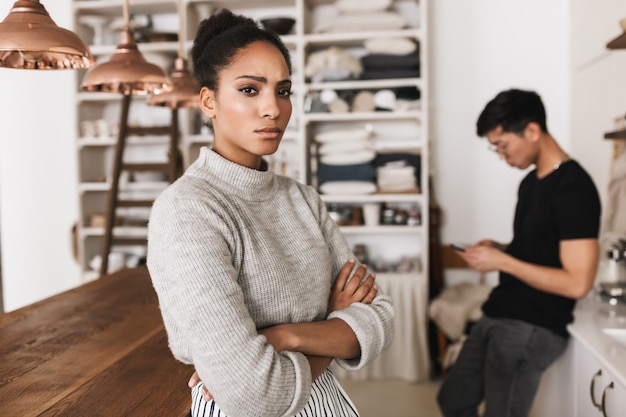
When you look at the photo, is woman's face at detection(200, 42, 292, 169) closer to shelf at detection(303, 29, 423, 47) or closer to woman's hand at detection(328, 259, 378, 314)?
woman's hand at detection(328, 259, 378, 314)

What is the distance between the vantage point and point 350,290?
1.39 meters

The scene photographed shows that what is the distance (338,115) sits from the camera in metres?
3.70

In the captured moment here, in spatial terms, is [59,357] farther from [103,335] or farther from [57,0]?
[57,0]

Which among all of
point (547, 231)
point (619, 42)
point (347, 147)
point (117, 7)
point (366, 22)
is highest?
point (117, 7)

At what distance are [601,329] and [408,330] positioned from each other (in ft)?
5.68

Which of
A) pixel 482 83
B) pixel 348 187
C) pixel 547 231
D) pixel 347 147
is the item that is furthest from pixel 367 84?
pixel 547 231

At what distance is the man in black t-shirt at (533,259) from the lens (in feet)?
6.44

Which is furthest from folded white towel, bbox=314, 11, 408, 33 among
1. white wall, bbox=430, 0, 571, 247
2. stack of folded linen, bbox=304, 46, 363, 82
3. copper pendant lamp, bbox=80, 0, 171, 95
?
copper pendant lamp, bbox=80, 0, 171, 95

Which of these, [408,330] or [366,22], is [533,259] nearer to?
[408,330]

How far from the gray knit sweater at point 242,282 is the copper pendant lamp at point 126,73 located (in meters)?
0.96

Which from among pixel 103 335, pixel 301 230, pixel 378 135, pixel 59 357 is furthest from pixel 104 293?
pixel 378 135

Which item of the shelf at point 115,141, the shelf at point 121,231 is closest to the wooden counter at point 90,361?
the shelf at point 121,231

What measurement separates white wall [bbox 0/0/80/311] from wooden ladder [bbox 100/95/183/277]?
63 centimetres

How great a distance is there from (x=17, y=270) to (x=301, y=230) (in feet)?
12.9
